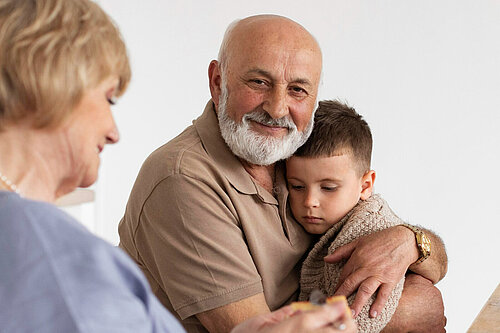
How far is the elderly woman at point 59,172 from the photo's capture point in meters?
1.12

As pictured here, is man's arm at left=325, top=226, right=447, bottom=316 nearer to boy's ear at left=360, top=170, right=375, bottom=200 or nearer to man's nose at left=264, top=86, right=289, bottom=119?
boy's ear at left=360, top=170, right=375, bottom=200

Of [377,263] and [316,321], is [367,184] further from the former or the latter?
[316,321]

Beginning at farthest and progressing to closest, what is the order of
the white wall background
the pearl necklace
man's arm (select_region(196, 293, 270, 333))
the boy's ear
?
the white wall background < the boy's ear < man's arm (select_region(196, 293, 270, 333)) < the pearl necklace

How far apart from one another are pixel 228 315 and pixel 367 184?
719 millimetres

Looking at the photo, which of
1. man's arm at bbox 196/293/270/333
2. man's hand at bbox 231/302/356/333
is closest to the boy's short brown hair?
man's arm at bbox 196/293/270/333

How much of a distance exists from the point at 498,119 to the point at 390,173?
0.75m

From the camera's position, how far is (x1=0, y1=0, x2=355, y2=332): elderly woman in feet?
3.67

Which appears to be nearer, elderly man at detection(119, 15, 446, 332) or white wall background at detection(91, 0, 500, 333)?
elderly man at detection(119, 15, 446, 332)

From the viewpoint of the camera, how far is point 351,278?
7.52ft

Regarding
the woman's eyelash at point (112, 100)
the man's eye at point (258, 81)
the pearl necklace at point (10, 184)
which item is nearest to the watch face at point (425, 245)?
the man's eye at point (258, 81)

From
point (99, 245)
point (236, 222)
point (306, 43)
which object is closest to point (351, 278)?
point (236, 222)

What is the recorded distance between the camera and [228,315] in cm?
210

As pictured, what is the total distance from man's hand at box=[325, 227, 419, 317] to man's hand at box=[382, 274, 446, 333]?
0.09m

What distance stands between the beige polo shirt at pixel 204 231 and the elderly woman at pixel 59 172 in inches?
29.4
